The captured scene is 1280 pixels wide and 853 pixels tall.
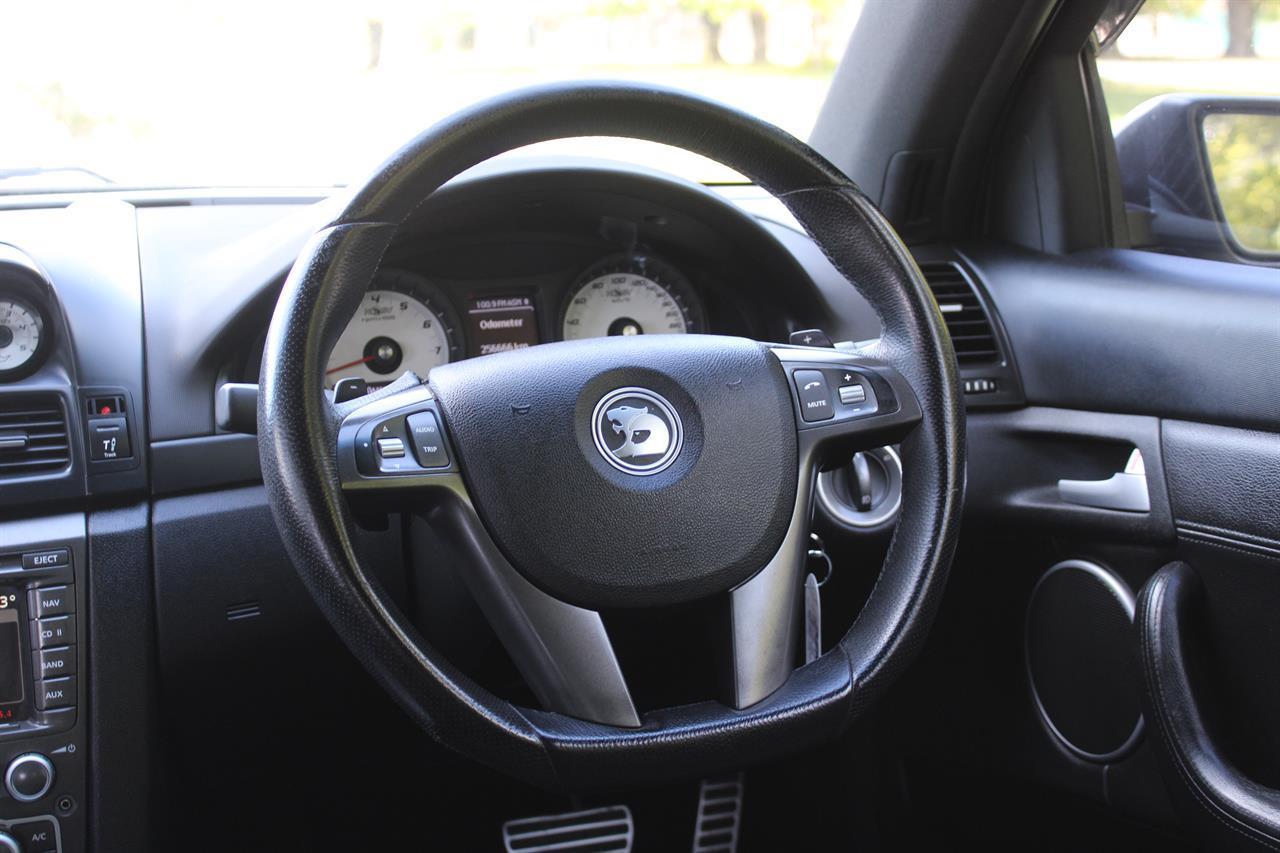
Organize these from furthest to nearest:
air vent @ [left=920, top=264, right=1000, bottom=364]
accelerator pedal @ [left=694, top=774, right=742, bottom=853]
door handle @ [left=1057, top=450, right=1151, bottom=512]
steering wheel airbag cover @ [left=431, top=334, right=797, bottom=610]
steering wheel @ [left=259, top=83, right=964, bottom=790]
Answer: air vent @ [left=920, top=264, right=1000, bottom=364] < accelerator pedal @ [left=694, top=774, right=742, bottom=853] < door handle @ [left=1057, top=450, right=1151, bottom=512] < steering wheel airbag cover @ [left=431, top=334, right=797, bottom=610] < steering wheel @ [left=259, top=83, right=964, bottom=790]

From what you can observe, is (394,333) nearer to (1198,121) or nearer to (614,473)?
(614,473)

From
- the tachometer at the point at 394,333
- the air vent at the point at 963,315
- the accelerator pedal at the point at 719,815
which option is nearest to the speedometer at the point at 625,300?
the tachometer at the point at 394,333

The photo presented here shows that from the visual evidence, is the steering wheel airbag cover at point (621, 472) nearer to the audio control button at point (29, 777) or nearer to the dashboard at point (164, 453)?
the dashboard at point (164, 453)

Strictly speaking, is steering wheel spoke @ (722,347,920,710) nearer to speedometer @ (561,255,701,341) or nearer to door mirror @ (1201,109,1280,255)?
speedometer @ (561,255,701,341)

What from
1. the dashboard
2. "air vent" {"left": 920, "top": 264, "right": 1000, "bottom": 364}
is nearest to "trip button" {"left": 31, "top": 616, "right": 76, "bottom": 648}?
the dashboard

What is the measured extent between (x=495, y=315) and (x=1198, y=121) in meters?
1.18

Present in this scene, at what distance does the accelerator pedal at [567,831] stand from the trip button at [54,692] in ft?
2.16

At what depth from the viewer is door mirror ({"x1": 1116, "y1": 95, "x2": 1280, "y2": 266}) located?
1.88 metres

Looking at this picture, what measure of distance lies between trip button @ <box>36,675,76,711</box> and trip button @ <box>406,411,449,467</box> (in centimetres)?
61

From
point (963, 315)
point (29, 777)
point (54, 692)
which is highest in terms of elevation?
point (963, 315)

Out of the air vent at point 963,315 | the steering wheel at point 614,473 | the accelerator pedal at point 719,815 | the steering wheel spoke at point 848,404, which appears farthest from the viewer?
the air vent at point 963,315

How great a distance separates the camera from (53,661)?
1469 millimetres

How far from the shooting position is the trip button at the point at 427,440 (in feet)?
4.02

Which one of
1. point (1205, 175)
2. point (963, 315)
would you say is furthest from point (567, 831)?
point (1205, 175)
